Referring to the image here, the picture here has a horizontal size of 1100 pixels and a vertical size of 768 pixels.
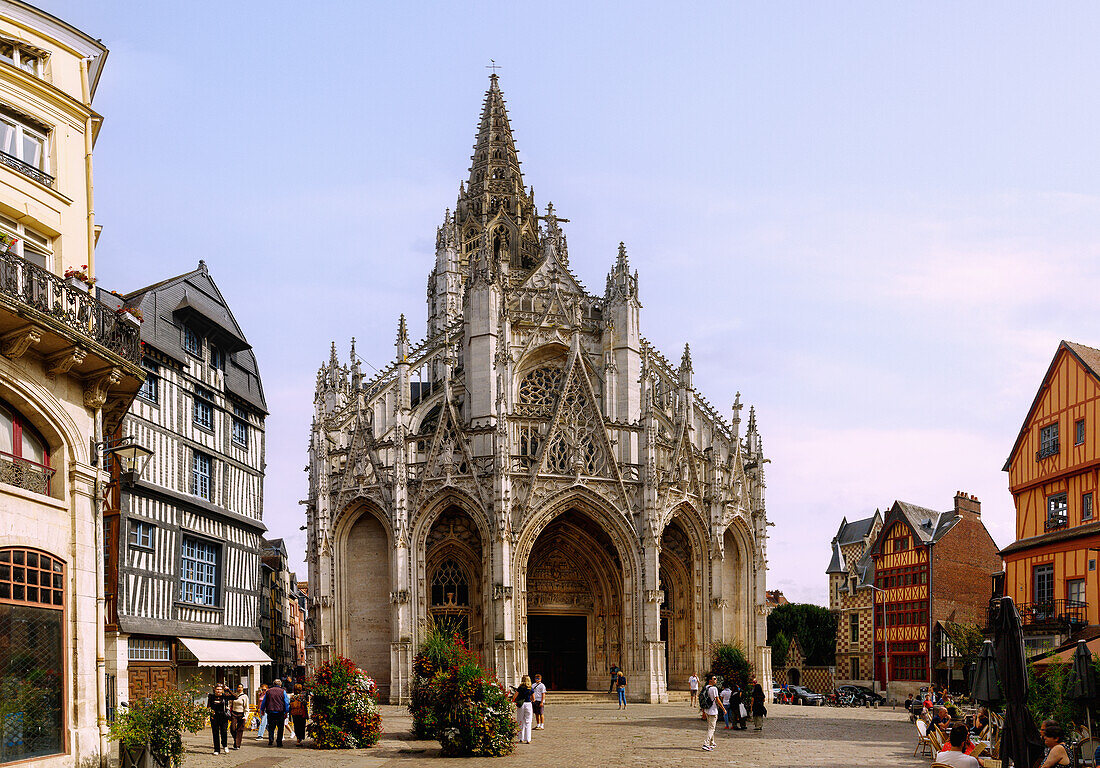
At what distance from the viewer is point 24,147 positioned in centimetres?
1597

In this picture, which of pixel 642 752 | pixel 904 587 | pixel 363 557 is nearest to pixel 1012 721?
pixel 642 752

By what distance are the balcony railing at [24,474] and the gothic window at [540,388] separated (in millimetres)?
27993

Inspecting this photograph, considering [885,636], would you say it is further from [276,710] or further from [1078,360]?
[276,710]

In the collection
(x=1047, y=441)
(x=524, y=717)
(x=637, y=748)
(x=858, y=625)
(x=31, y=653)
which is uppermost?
(x=1047, y=441)

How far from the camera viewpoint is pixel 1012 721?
14531 mm

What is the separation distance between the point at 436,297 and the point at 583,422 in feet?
64.5

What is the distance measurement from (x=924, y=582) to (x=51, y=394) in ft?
144

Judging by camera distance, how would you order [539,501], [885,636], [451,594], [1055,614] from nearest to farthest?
[1055,614]
[539,501]
[451,594]
[885,636]

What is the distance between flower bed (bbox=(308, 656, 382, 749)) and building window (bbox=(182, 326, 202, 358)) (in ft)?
31.8

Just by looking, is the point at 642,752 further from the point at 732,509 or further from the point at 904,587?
the point at 904,587

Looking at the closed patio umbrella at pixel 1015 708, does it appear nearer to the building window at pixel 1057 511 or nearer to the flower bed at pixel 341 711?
the flower bed at pixel 341 711

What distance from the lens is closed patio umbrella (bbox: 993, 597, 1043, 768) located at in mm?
14422

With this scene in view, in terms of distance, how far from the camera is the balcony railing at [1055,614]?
30.2m

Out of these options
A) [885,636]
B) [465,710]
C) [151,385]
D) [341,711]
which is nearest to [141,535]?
[151,385]
